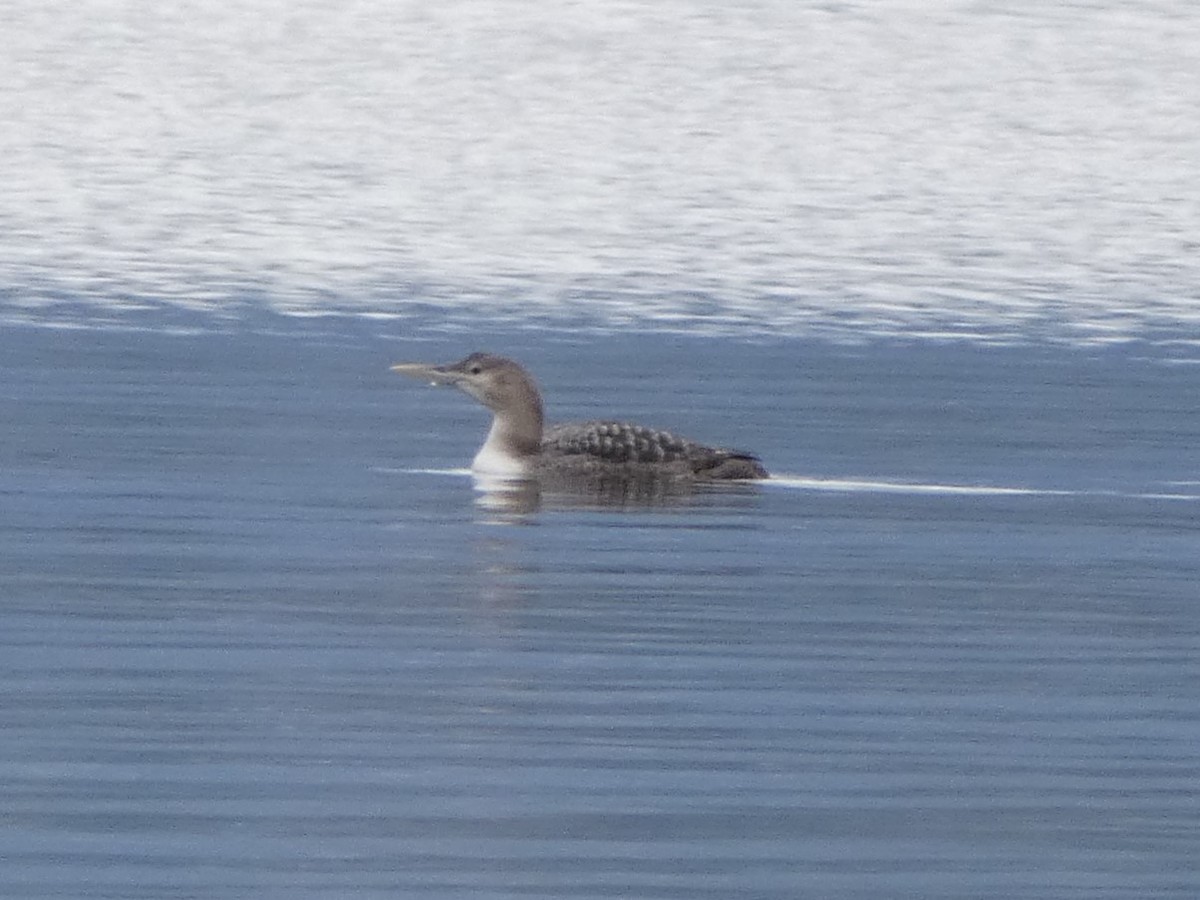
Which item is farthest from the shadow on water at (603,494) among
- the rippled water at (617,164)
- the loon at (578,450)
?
the rippled water at (617,164)

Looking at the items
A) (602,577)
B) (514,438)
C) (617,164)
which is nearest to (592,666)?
(602,577)

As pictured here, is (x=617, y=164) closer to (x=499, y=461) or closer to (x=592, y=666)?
(x=499, y=461)

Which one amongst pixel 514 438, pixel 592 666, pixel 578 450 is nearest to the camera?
pixel 592 666

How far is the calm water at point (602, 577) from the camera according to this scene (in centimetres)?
702

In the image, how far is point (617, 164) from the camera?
1709 inches

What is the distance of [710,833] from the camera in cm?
704

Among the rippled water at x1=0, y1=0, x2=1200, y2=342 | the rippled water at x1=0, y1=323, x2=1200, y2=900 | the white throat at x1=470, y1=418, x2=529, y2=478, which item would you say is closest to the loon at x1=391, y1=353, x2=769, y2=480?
the white throat at x1=470, y1=418, x2=529, y2=478

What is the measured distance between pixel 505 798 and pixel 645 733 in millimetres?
770

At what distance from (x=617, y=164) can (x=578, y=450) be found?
1194 inches

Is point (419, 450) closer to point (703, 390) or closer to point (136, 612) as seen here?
point (703, 390)

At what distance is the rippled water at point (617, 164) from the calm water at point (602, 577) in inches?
9.8

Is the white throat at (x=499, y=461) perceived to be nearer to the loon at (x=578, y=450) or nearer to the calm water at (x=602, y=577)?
the loon at (x=578, y=450)

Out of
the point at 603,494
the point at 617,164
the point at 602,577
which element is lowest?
the point at 617,164

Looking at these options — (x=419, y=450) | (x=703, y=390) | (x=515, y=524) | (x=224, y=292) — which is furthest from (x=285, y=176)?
(x=515, y=524)
